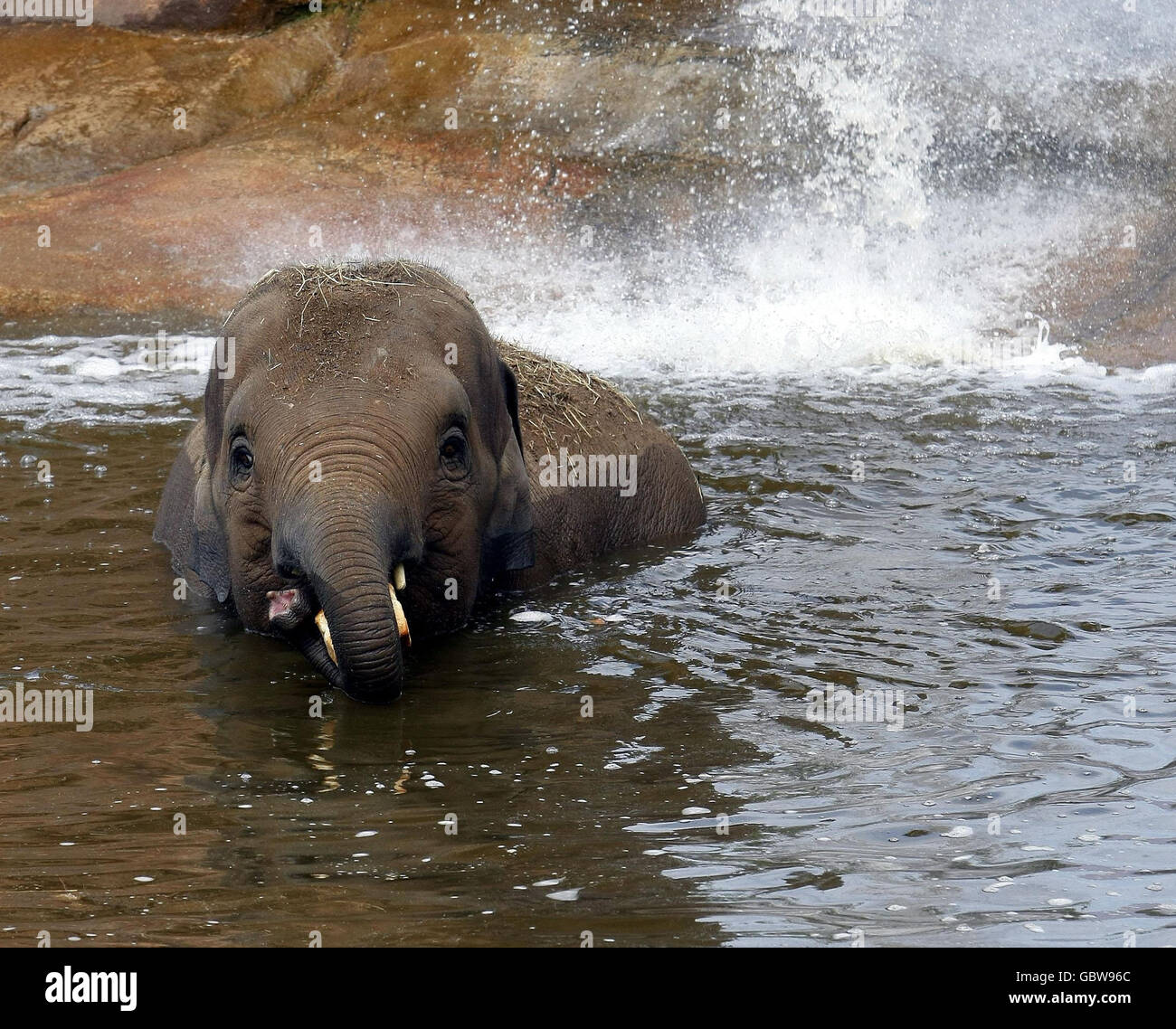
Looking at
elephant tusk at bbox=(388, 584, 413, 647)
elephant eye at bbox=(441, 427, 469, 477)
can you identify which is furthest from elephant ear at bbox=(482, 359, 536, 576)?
elephant tusk at bbox=(388, 584, 413, 647)

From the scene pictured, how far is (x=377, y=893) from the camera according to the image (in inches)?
203

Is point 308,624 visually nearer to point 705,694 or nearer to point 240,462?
point 240,462

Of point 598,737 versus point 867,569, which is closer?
point 598,737

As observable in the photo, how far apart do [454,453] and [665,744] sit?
1.57 m

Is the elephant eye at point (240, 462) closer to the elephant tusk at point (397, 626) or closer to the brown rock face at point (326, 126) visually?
the elephant tusk at point (397, 626)

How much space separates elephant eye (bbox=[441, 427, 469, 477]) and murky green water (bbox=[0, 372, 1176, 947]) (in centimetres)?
83

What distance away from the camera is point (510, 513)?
25.8 ft

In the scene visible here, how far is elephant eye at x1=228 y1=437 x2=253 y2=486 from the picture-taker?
7.01 metres

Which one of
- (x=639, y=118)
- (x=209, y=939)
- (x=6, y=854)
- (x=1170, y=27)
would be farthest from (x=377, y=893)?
(x=1170, y=27)

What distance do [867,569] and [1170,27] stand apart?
1186 cm

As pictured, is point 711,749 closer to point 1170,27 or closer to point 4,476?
point 4,476

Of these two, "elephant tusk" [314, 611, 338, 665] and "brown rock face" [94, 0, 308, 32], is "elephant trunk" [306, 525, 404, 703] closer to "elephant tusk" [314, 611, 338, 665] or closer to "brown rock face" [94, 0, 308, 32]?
"elephant tusk" [314, 611, 338, 665]

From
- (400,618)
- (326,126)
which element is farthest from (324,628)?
(326,126)

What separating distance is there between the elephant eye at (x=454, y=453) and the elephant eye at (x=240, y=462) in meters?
0.77
